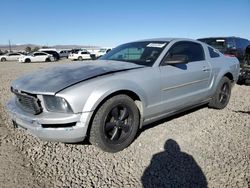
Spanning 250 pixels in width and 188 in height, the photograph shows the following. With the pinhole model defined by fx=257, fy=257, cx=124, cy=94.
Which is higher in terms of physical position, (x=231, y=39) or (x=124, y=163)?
(x=231, y=39)

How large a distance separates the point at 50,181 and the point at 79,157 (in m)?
0.64

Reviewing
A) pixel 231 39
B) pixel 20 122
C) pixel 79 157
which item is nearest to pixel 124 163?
pixel 79 157

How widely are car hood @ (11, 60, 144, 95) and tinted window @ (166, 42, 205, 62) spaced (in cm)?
84

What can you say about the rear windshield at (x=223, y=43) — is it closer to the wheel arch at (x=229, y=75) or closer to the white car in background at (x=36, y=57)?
the wheel arch at (x=229, y=75)

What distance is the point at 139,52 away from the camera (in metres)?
4.48

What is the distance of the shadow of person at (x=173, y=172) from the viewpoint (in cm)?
283

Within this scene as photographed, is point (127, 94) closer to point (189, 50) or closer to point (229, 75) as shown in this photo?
point (189, 50)

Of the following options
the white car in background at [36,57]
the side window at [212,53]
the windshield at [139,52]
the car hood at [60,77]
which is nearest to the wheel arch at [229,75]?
the side window at [212,53]

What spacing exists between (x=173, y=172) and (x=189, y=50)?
2.56 meters

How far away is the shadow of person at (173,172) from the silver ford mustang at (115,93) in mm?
587

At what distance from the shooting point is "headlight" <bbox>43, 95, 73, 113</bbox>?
309 centimetres

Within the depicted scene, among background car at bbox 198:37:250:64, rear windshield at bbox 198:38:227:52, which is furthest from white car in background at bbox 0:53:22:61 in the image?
background car at bbox 198:37:250:64

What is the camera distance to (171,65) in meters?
4.12

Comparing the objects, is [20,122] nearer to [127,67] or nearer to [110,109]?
[110,109]
